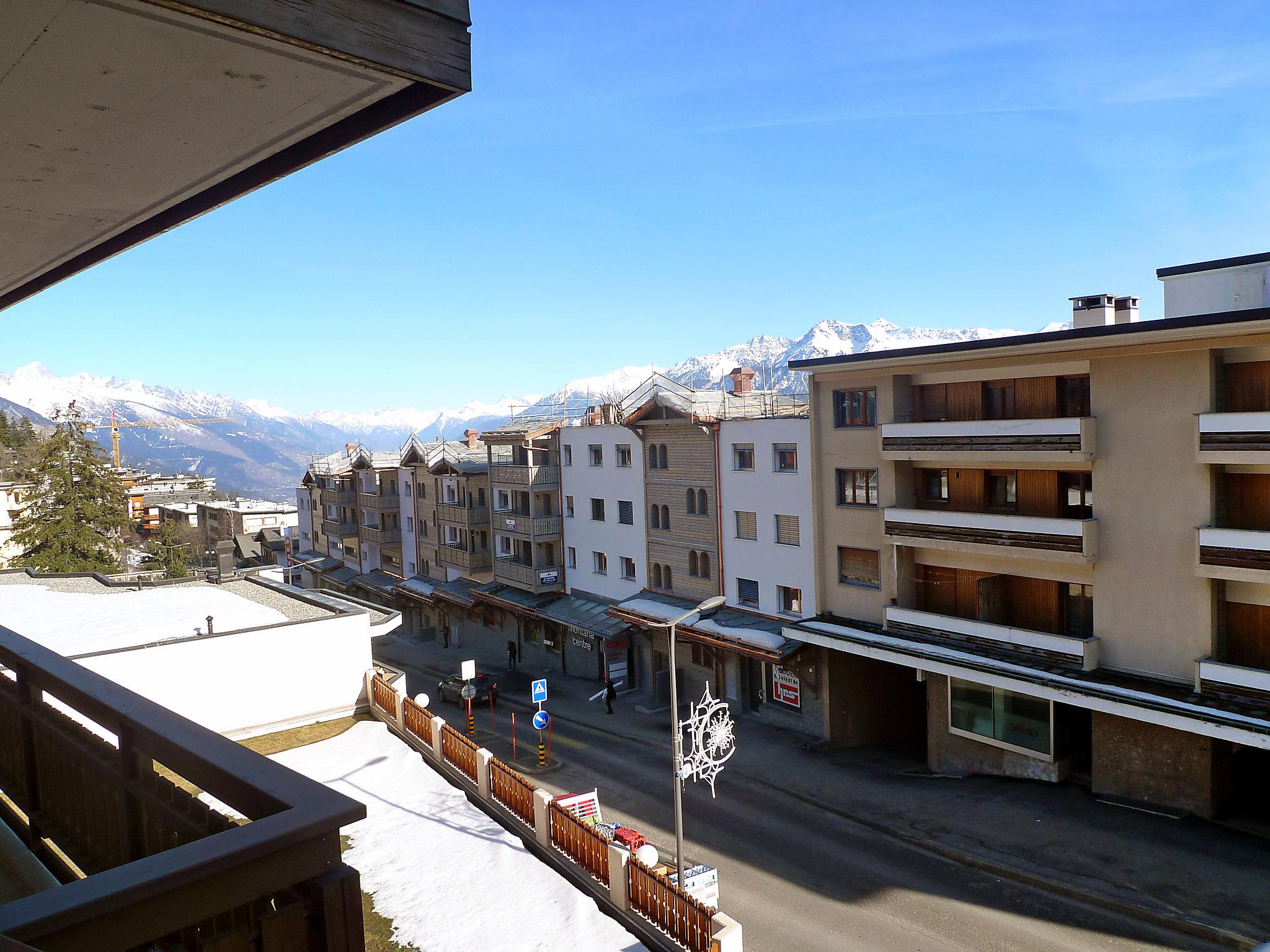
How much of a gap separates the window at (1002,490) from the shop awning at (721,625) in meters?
8.38

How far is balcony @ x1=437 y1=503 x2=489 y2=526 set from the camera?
176 ft

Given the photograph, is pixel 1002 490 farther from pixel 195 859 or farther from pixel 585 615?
pixel 195 859

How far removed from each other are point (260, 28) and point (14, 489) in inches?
2857

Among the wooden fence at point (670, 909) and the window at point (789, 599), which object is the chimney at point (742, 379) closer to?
the window at point (789, 599)

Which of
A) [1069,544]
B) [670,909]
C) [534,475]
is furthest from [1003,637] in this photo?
[534,475]

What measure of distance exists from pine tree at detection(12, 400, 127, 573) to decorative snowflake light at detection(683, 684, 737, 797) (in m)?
44.9

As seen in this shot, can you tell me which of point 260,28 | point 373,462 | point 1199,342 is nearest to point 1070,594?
point 1199,342

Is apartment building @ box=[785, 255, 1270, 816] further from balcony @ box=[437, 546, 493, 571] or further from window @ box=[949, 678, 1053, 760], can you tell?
balcony @ box=[437, 546, 493, 571]

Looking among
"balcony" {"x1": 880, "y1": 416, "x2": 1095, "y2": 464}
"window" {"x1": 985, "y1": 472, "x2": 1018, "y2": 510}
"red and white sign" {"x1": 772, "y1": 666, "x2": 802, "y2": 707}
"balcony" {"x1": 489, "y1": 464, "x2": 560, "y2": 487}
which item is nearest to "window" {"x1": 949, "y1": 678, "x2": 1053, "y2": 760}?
"window" {"x1": 985, "y1": 472, "x2": 1018, "y2": 510}

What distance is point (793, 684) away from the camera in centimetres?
3316

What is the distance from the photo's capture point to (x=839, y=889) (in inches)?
827

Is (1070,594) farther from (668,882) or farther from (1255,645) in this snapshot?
(668,882)

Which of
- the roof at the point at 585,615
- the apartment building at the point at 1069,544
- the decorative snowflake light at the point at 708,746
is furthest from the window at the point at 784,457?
the roof at the point at 585,615

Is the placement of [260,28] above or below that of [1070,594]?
above
